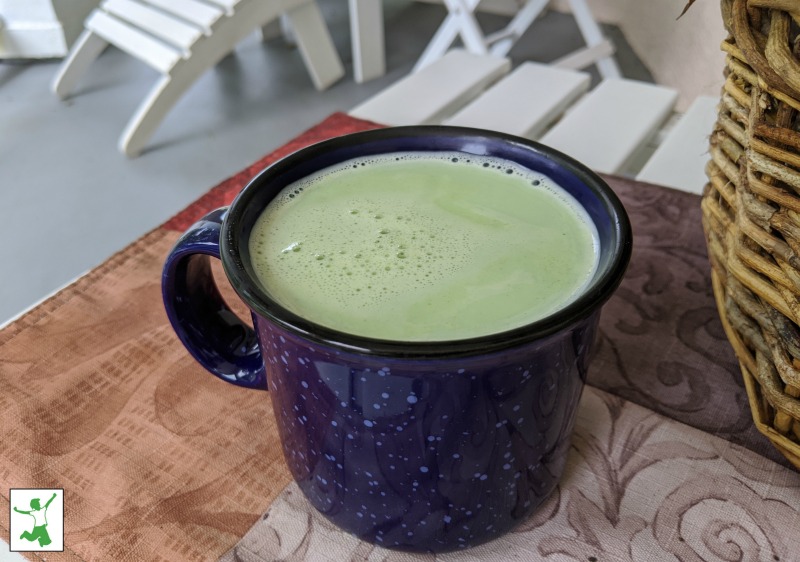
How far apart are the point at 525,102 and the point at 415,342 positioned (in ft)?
2.21

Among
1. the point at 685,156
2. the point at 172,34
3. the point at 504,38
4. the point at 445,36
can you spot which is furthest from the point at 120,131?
the point at 685,156

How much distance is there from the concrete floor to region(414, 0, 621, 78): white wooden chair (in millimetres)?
167

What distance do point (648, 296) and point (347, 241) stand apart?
29cm

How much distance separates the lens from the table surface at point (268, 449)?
1.33ft

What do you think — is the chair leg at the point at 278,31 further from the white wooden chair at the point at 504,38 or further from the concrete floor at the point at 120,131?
the white wooden chair at the point at 504,38

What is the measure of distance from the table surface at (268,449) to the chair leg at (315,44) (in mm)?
1257

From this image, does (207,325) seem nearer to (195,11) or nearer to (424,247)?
(424,247)

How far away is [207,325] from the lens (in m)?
0.44

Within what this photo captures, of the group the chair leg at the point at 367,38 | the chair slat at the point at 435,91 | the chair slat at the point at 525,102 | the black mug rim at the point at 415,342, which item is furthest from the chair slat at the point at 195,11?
the black mug rim at the point at 415,342

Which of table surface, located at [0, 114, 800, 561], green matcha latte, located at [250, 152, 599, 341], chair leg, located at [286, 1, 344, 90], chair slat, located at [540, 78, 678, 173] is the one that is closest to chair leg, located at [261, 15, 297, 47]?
chair leg, located at [286, 1, 344, 90]

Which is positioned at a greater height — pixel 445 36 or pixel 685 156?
pixel 685 156

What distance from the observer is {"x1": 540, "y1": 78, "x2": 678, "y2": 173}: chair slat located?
784 mm

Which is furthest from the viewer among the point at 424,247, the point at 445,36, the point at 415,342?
the point at 445,36

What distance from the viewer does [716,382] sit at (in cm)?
51
